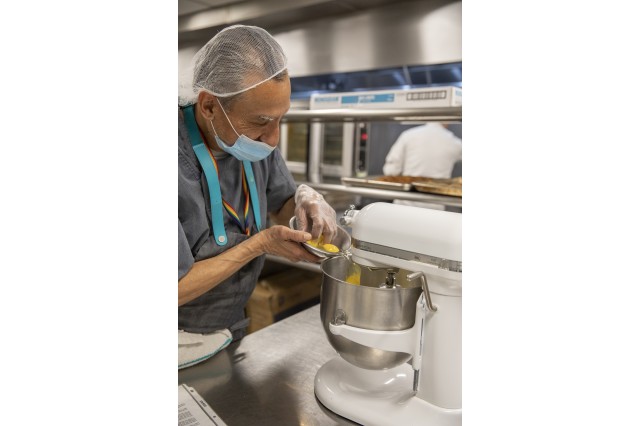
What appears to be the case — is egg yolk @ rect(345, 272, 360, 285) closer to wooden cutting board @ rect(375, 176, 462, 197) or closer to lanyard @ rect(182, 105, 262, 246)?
lanyard @ rect(182, 105, 262, 246)

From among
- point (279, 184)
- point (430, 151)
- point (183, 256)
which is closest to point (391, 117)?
point (279, 184)

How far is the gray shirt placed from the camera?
105 centimetres

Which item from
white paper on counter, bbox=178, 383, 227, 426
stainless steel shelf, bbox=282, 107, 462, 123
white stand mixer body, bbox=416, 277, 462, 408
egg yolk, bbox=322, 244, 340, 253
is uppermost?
stainless steel shelf, bbox=282, 107, 462, 123

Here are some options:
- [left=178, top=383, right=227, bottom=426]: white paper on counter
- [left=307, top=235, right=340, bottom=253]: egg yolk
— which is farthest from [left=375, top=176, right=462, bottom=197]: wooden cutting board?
[left=178, top=383, right=227, bottom=426]: white paper on counter

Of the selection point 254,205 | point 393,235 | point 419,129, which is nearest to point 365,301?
point 393,235

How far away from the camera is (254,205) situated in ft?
4.24

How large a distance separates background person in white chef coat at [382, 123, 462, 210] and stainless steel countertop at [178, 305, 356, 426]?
7.98ft

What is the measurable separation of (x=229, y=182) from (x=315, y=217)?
26 cm

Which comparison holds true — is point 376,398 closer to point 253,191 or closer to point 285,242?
point 285,242

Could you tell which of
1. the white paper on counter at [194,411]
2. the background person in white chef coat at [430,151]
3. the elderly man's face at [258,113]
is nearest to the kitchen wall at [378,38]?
the background person in white chef coat at [430,151]

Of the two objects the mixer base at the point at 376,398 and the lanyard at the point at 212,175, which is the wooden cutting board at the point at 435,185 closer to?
the lanyard at the point at 212,175
